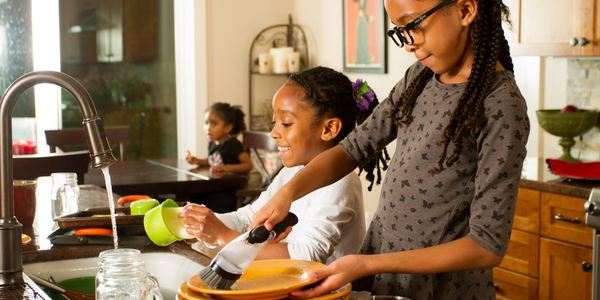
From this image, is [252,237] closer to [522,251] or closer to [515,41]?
[522,251]

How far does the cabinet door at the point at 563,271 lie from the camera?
216 cm

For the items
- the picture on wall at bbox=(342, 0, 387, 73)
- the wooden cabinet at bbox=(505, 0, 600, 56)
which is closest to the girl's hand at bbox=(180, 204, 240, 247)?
the wooden cabinet at bbox=(505, 0, 600, 56)

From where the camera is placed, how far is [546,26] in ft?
7.97

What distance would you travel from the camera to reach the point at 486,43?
1.00 metres

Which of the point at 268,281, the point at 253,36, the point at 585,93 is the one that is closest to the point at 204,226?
the point at 268,281

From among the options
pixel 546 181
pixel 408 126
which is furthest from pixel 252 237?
pixel 546 181

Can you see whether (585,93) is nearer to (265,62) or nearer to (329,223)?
(329,223)

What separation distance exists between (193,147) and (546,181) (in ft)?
9.47

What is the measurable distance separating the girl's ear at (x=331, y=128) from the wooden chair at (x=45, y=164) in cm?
131

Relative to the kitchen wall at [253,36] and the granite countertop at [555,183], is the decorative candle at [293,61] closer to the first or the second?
the kitchen wall at [253,36]

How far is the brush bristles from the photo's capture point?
0.80 meters

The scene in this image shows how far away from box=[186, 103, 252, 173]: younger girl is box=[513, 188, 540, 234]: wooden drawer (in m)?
1.76

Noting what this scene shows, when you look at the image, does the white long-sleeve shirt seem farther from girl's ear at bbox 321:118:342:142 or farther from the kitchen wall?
the kitchen wall

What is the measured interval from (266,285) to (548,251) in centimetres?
182
